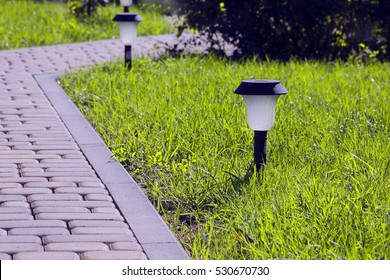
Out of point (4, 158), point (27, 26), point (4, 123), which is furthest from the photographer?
point (27, 26)

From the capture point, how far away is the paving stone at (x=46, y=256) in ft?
15.9

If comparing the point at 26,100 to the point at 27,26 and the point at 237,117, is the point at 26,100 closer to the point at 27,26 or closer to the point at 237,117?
the point at 237,117

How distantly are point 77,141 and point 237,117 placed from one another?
1444 mm

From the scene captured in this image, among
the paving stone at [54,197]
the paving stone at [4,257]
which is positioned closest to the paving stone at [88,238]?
the paving stone at [4,257]

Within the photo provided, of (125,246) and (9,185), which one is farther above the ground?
(125,246)

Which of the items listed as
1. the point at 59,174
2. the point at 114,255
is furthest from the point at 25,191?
the point at 114,255

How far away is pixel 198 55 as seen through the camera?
12680 millimetres

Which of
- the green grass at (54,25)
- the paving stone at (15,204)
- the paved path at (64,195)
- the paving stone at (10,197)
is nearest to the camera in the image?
the paved path at (64,195)

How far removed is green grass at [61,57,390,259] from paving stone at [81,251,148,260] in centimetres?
36

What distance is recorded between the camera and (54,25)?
16.7 meters

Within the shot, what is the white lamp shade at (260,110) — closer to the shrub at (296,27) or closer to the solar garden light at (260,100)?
the solar garden light at (260,100)

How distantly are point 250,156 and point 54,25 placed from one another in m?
10.4

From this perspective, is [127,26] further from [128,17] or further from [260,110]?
[260,110]
